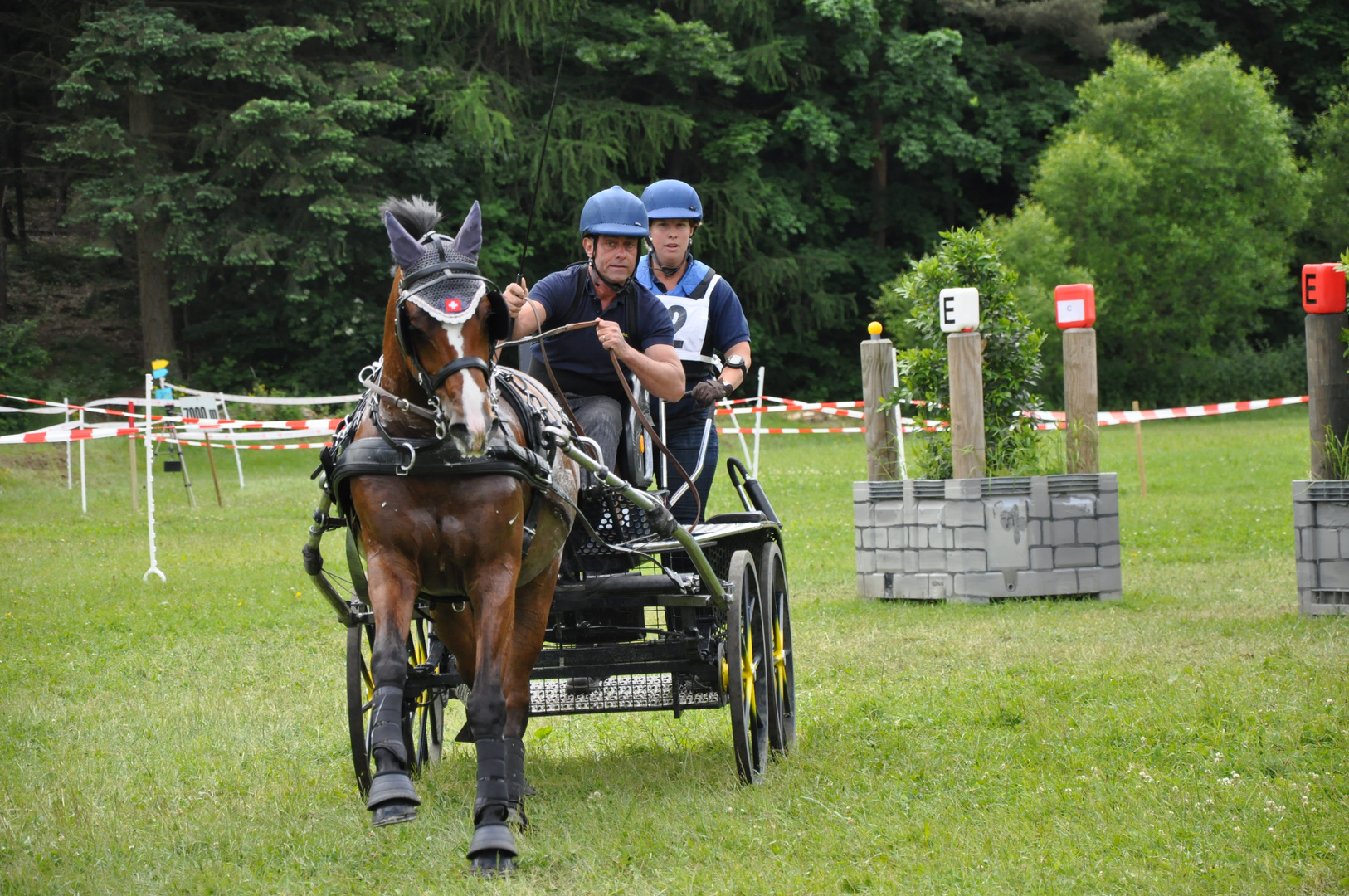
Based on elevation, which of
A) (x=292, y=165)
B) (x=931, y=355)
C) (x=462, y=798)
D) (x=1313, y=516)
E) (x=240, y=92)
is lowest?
(x=462, y=798)

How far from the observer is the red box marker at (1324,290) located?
8430mm

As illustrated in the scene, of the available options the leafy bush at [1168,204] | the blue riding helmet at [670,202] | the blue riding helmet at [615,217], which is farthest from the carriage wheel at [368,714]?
the leafy bush at [1168,204]

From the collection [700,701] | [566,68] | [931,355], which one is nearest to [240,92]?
[566,68]

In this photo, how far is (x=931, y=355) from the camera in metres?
10.3

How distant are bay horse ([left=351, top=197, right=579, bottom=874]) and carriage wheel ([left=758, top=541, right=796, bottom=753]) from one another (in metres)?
1.50

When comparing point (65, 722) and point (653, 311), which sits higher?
point (653, 311)

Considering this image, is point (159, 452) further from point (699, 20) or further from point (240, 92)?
point (699, 20)

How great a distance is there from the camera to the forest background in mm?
28359

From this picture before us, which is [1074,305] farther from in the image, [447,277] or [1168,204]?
[1168,204]

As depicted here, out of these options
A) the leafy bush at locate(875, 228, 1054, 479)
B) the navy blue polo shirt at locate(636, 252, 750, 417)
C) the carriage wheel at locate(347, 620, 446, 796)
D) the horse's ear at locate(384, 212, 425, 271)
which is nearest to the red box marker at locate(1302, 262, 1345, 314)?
the leafy bush at locate(875, 228, 1054, 479)

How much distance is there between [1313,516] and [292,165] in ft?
76.1

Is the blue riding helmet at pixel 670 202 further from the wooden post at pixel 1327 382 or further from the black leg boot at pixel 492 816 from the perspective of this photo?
the wooden post at pixel 1327 382

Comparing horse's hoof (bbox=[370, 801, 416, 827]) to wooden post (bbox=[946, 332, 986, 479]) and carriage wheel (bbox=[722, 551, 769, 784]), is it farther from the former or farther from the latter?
wooden post (bbox=[946, 332, 986, 479])

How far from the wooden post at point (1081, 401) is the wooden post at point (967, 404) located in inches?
24.9
